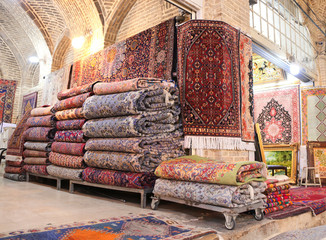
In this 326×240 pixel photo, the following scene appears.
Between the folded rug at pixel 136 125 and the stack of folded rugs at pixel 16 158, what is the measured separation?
2545 mm

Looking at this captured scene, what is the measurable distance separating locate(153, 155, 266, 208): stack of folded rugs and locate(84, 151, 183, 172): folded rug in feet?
1.05

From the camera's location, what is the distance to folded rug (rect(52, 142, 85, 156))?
14.1ft

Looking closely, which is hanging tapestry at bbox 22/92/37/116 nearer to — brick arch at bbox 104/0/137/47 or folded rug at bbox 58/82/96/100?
brick arch at bbox 104/0/137/47

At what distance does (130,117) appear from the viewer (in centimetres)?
350

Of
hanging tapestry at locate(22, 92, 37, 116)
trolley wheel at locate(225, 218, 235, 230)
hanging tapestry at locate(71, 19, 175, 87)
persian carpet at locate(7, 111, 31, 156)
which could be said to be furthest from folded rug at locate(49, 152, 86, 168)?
hanging tapestry at locate(22, 92, 37, 116)

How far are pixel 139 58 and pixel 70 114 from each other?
162cm

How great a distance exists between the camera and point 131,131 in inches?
134

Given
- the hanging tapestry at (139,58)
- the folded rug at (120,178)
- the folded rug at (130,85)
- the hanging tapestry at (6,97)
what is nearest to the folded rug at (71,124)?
the folded rug at (130,85)

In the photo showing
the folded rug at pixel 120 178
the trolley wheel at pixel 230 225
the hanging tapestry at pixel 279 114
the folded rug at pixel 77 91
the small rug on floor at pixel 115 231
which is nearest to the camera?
the small rug on floor at pixel 115 231

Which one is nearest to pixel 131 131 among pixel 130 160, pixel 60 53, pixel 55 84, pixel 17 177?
pixel 130 160

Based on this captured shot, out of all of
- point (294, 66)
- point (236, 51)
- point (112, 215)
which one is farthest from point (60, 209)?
point (294, 66)

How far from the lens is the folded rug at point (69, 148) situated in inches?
169

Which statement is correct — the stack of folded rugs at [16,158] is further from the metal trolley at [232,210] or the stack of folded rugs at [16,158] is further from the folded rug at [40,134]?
the metal trolley at [232,210]

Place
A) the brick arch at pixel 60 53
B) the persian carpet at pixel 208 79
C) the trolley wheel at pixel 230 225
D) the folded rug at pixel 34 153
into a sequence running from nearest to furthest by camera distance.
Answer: the trolley wheel at pixel 230 225
the persian carpet at pixel 208 79
the folded rug at pixel 34 153
the brick arch at pixel 60 53
